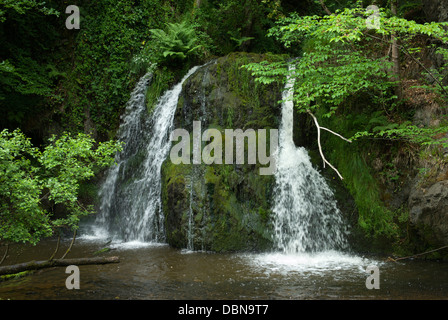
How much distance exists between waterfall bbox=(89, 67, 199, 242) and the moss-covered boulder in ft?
2.18

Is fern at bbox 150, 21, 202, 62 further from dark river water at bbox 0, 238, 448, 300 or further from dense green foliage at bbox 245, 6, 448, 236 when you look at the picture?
dark river water at bbox 0, 238, 448, 300

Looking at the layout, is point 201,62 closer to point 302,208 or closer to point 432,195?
point 302,208

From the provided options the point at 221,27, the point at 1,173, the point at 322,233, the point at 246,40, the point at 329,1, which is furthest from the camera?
the point at 329,1

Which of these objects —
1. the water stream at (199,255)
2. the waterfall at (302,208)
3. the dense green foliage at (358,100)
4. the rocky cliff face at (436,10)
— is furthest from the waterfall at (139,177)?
the rocky cliff face at (436,10)

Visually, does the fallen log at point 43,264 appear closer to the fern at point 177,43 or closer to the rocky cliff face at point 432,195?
the rocky cliff face at point 432,195

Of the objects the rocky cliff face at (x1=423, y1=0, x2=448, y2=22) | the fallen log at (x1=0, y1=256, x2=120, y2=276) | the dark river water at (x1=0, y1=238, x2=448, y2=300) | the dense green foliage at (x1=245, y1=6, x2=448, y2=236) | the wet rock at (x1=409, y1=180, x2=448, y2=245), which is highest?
the rocky cliff face at (x1=423, y1=0, x2=448, y2=22)

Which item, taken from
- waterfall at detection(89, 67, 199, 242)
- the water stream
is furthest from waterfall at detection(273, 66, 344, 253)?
waterfall at detection(89, 67, 199, 242)

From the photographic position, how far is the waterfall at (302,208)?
24.9 ft

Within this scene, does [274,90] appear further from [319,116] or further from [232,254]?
[232,254]

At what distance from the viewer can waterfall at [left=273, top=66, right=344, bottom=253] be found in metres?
7.59

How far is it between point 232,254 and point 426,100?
546 cm

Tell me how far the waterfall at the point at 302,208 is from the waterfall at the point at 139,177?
312 centimetres

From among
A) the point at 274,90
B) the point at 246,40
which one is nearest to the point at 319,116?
the point at 274,90

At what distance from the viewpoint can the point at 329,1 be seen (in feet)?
46.6
